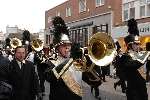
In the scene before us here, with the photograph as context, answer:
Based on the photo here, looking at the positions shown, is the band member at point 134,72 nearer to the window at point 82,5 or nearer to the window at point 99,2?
the window at point 99,2

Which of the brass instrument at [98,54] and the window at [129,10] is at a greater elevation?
the window at [129,10]

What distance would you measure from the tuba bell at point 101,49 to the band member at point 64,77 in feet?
1.14

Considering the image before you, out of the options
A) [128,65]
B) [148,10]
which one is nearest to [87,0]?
[148,10]

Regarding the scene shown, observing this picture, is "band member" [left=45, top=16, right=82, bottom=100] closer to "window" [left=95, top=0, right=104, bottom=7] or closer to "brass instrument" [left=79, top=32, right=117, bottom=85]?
"brass instrument" [left=79, top=32, right=117, bottom=85]

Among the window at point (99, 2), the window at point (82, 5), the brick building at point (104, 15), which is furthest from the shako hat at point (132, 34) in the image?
the window at point (82, 5)

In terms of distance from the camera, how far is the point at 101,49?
7359 millimetres

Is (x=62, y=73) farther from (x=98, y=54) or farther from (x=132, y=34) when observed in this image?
(x=132, y=34)

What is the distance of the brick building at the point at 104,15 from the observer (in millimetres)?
34584

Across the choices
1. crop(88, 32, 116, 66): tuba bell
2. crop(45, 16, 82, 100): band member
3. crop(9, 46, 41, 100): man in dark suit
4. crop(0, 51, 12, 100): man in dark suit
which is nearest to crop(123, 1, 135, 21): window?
crop(9, 46, 41, 100): man in dark suit

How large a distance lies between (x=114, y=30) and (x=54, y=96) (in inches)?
1224

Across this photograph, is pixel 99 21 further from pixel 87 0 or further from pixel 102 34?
pixel 102 34

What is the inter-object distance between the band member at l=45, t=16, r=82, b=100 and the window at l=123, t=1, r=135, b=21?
2909 centimetres

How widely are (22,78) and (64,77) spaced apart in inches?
69.8

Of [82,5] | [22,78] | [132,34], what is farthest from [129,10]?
[22,78]
